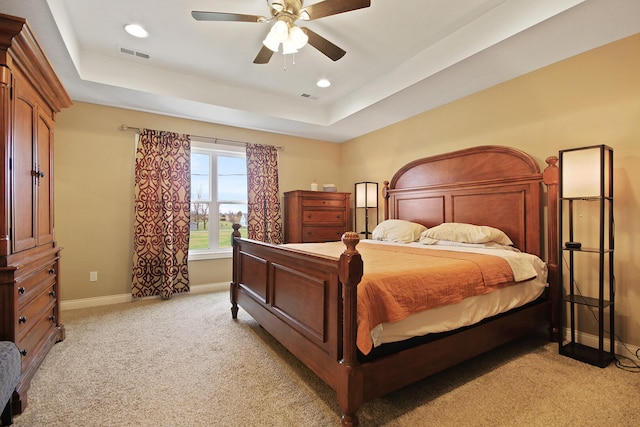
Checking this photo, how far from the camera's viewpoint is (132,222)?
12.8 ft

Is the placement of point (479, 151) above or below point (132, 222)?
above

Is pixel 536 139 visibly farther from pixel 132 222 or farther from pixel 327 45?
pixel 132 222

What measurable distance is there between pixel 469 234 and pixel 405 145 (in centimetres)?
179

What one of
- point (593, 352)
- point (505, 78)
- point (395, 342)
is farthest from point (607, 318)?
point (505, 78)

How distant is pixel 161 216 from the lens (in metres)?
3.95

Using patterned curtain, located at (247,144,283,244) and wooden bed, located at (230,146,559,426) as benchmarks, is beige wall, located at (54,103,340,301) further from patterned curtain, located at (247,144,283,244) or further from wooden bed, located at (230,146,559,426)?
wooden bed, located at (230,146,559,426)

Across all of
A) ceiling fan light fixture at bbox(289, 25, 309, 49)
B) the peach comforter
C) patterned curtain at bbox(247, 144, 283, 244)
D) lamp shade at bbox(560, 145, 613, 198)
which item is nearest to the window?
patterned curtain at bbox(247, 144, 283, 244)

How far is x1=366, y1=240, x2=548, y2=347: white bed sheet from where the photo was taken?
1.66 metres

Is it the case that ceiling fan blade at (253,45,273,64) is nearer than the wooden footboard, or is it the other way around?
the wooden footboard

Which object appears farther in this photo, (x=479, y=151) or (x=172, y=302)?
(x=172, y=302)

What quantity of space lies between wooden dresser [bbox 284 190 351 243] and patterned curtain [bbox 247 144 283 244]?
0.70 feet

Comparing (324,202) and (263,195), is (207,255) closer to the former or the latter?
(263,195)

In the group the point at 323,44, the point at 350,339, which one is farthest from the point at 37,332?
the point at 323,44

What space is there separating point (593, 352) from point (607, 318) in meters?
0.32
